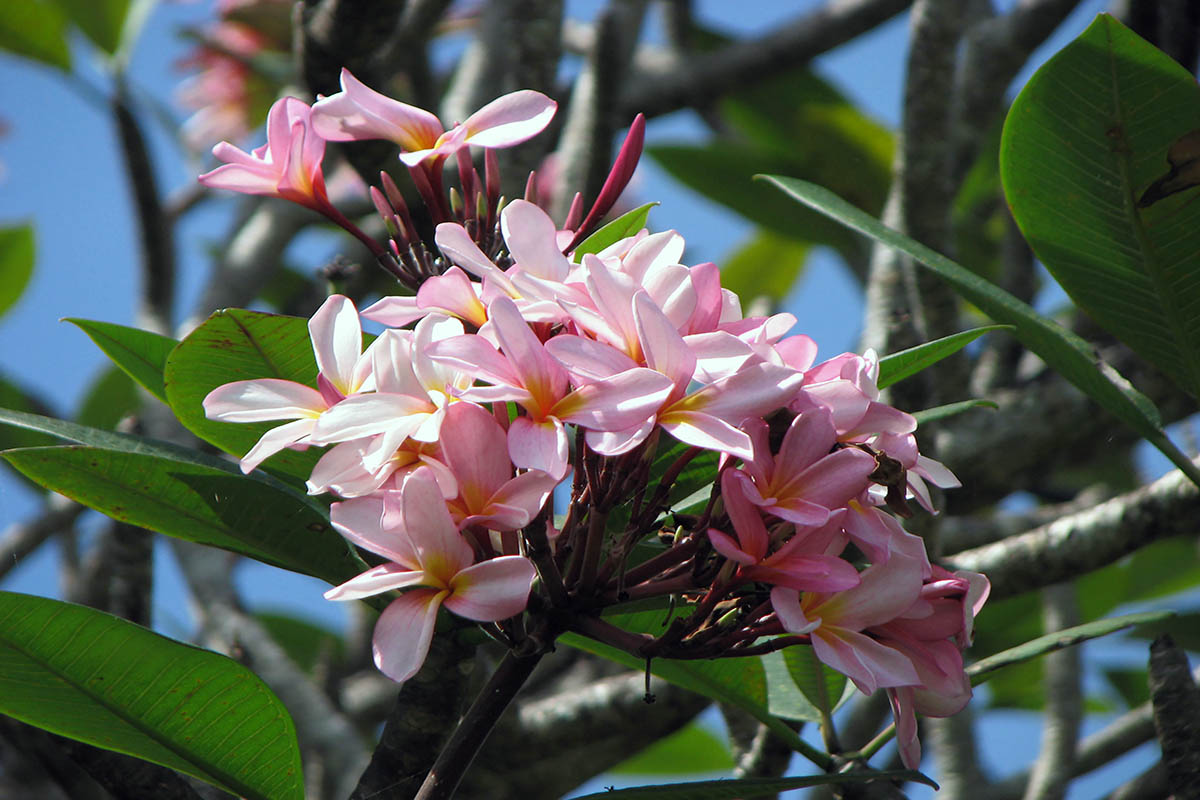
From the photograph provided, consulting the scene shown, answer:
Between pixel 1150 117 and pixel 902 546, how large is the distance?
17.2 inches

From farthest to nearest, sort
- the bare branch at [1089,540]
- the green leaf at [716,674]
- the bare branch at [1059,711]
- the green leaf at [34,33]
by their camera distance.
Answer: the green leaf at [34,33] < the bare branch at [1059,711] < the bare branch at [1089,540] < the green leaf at [716,674]

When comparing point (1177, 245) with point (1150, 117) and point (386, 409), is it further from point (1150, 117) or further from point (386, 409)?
point (386, 409)

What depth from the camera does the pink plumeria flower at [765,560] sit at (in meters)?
0.59

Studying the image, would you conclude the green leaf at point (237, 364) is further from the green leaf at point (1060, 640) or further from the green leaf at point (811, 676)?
the green leaf at point (1060, 640)

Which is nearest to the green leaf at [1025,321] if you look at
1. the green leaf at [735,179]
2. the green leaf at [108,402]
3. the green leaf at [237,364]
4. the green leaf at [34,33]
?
the green leaf at [237,364]

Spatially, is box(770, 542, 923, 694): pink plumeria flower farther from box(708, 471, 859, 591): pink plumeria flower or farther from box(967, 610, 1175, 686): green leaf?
box(967, 610, 1175, 686): green leaf


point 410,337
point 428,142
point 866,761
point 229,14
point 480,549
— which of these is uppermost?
point 229,14

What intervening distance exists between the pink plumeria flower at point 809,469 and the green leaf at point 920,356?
0.17 meters

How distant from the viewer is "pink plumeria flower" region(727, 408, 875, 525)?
612 millimetres

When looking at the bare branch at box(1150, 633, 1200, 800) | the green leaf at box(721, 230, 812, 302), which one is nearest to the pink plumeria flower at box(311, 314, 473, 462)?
the bare branch at box(1150, 633, 1200, 800)

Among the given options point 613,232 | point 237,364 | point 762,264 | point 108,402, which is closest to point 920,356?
point 613,232

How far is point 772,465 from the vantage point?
2.05 feet

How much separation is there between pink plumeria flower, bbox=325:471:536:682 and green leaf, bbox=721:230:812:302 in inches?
92.8

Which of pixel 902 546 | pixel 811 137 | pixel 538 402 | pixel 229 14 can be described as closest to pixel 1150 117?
pixel 902 546
